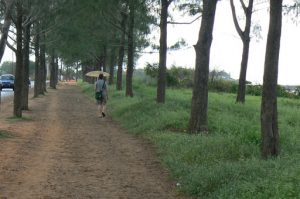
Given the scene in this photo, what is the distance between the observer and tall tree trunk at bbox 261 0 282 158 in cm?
942

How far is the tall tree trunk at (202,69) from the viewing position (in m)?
14.6

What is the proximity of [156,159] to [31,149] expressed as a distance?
3.12m

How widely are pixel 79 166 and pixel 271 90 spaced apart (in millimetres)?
3935

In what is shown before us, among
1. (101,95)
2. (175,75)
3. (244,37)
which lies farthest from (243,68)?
(175,75)

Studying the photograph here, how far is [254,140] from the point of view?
38.0 ft

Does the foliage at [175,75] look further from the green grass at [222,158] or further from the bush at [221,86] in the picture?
the green grass at [222,158]

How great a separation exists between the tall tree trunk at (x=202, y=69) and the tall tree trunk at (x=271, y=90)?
4917 millimetres

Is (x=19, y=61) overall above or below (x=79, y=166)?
above

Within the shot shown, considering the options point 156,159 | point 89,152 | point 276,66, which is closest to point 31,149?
point 89,152

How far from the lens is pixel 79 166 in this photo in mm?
10500

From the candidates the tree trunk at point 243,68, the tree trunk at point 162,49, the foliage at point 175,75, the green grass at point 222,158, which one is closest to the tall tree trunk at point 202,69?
the green grass at point 222,158

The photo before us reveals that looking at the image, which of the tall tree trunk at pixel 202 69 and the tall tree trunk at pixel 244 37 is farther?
the tall tree trunk at pixel 244 37

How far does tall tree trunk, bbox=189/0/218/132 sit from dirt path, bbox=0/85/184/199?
1680 millimetres

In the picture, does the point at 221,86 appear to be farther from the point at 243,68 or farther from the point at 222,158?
the point at 222,158
